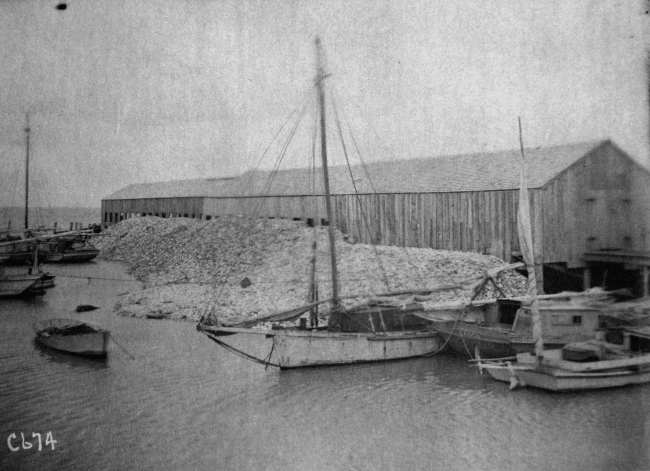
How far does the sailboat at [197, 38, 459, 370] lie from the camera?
12795 mm

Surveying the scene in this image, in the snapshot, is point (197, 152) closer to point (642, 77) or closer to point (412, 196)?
point (412, 196)

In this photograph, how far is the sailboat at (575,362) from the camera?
1062cm

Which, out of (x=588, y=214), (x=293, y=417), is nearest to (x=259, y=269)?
(x=293, y=417)

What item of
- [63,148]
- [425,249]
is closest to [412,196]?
[425,249]

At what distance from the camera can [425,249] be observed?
21.2m

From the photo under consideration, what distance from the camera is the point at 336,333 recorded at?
13.2 meters

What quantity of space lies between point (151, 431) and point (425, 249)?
14630 mm

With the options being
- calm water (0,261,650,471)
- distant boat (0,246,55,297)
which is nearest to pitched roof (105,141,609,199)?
calm water (0,261,650,471)

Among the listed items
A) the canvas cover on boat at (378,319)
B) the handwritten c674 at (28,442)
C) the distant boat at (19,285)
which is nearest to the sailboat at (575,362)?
the canvas cover on boat at (378,319)

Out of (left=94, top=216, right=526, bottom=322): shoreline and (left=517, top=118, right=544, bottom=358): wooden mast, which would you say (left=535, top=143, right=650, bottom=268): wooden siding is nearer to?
(left=94, top=216, right=526, bottom=322): shoreline

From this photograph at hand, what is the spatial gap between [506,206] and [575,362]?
892 centimetres

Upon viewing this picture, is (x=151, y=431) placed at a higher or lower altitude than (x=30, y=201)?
lower

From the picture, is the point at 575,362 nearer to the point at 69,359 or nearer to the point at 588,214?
the point at 588,214

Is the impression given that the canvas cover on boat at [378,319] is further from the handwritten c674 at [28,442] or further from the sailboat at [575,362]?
the handwritten c674 at [28,442]
